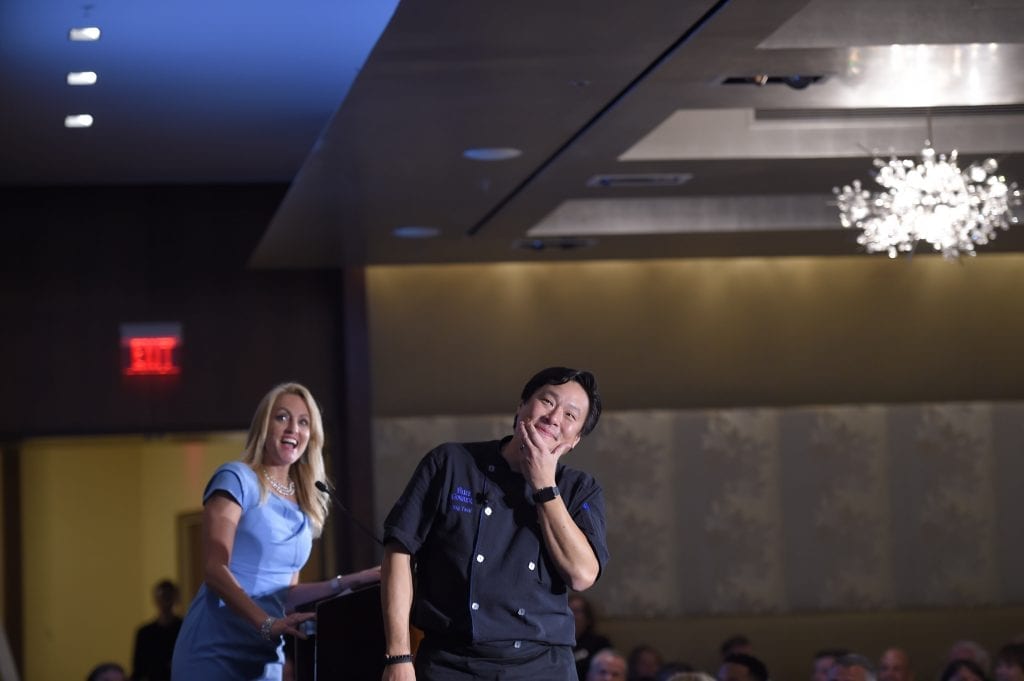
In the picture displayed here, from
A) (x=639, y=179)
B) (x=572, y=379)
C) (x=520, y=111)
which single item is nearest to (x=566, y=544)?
(x=572, y=379)

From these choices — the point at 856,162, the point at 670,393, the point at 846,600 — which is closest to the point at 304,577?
the point at 670,393

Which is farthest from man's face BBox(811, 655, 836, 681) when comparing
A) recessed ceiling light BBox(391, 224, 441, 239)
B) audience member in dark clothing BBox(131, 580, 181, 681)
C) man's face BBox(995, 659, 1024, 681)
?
audience member in dark clothing BBox(131, 580, 181, 681)

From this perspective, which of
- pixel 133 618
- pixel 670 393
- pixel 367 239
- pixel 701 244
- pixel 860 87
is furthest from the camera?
pixel 133 618

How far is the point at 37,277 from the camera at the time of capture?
28.1 feet

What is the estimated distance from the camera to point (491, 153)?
6156mm

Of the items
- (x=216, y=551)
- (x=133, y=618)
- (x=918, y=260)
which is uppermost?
(x=918, y=260)

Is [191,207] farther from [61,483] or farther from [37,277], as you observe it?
[61,483]

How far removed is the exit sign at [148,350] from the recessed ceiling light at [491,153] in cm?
311

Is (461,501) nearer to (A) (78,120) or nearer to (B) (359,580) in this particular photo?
(B) (359,580)

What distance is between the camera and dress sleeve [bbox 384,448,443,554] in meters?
2.91

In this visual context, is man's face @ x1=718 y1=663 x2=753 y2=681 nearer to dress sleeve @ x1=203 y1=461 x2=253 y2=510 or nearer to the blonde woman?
the blonde woman

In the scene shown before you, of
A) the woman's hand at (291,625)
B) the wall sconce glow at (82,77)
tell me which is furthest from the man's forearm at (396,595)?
the wall sconce glow at (82,77)

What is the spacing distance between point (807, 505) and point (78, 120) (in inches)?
186

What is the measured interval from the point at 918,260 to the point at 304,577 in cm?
485
